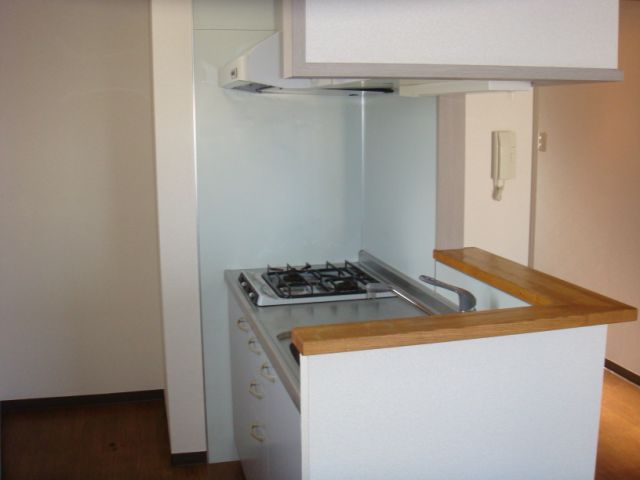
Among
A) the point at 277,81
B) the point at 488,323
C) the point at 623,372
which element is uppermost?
the point at 277,81

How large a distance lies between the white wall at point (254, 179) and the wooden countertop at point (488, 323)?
1.29 m

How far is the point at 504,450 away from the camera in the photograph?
1.87 metres

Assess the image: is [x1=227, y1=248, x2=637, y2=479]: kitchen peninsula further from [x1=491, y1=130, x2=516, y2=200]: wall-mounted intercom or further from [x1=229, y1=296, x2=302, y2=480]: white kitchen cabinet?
[x1=491, y1=130, x2=516, y2=200]: wall-mounted intercom

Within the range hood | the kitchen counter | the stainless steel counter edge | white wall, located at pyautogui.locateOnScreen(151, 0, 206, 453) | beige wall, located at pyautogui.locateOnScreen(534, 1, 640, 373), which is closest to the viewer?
the stainless steel counter edge

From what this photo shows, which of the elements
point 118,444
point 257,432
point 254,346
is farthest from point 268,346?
point 118,444

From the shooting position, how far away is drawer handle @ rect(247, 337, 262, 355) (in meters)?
2.48

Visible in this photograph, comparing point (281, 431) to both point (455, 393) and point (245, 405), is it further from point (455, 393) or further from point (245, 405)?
point (245, 405)

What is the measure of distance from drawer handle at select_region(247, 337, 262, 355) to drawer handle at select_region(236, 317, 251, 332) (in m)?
0.09

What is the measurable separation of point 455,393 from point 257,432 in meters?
0.95

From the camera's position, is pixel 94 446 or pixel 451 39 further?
pixel 94 446

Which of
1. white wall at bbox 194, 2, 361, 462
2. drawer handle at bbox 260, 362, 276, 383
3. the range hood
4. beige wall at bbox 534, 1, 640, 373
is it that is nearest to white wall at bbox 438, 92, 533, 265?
the range hood

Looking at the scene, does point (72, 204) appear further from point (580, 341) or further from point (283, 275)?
point (580, 341)

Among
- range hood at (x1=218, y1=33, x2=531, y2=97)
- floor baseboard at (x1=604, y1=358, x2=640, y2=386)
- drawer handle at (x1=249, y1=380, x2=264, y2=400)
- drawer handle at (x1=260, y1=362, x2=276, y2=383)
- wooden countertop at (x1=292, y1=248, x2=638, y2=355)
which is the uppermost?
range hood at (x1=218, y1=33, x2=531, y2=97)

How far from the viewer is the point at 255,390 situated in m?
2.51
